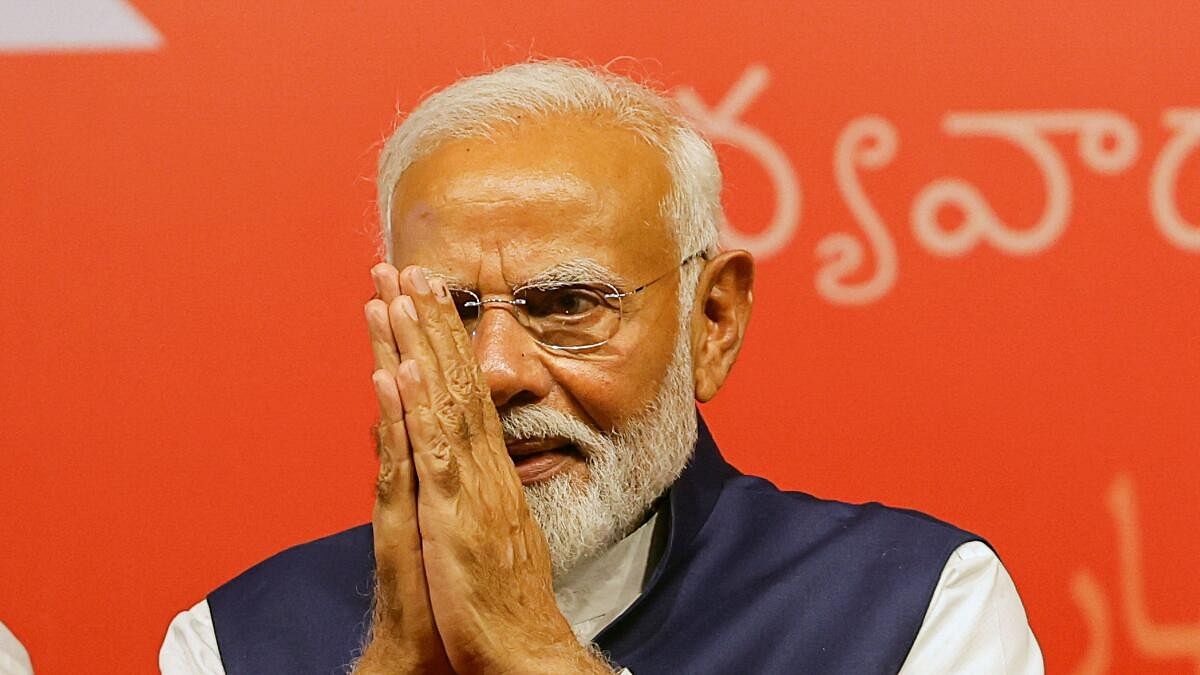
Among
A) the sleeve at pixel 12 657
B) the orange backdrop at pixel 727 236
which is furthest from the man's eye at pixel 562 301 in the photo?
the sleeve at pixel 12 657

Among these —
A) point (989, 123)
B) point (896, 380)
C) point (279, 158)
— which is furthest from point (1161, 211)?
point (279, 158)

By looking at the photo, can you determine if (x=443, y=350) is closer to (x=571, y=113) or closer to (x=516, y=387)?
(x=516, y=387)

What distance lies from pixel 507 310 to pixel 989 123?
808 mm

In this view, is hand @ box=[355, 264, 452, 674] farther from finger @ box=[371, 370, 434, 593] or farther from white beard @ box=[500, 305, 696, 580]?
white beard @ box=[500, 305, 696, 580]

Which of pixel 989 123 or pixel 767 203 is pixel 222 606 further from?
pixel 989 123

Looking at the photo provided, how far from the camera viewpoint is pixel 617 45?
2.19 meters

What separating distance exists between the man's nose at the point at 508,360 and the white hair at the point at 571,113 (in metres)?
0.21

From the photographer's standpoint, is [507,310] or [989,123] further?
[989,123]

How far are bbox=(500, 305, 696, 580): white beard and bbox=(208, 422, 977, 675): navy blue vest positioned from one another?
4cm

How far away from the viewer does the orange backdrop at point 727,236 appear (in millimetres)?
2184

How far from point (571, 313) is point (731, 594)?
0.35 meters

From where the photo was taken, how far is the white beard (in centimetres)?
171

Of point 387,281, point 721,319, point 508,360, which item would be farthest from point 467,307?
point 721,319

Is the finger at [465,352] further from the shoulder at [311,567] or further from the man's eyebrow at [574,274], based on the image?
the shoulder at [311,567]
